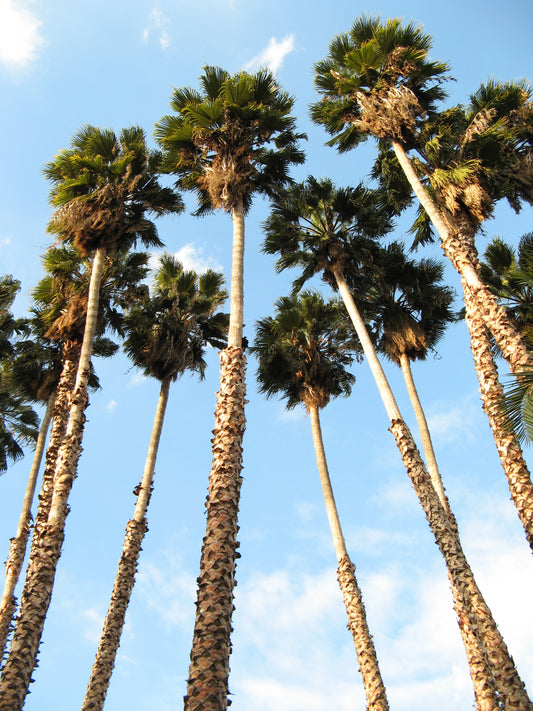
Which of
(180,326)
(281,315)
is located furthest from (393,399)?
(180,326)

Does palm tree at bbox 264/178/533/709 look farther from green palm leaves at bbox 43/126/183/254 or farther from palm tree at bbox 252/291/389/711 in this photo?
green palm leaves at bbox 43/126/183/254

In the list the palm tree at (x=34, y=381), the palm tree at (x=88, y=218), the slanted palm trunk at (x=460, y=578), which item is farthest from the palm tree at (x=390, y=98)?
the palm tree at (x=34, y=381)

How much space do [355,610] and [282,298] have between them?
9.48m

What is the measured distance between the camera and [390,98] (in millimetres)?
13305

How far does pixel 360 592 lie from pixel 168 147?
11515mm

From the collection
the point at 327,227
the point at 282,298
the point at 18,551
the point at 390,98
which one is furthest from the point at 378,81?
the point at 18,551

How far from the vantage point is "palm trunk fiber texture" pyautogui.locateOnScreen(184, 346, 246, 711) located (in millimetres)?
5336

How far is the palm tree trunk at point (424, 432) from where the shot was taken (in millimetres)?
12602

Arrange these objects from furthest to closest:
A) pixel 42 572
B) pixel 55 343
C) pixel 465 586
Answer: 1. pixel 55 343
2. pixel 42 572
3. pixel 465 586

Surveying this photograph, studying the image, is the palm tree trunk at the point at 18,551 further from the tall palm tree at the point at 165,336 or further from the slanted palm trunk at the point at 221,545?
the slanted palm trunk at the point at 221,545

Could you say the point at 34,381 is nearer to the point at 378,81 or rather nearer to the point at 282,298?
the point at 282,298

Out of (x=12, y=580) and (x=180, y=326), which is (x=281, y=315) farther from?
(x=12, y=580)

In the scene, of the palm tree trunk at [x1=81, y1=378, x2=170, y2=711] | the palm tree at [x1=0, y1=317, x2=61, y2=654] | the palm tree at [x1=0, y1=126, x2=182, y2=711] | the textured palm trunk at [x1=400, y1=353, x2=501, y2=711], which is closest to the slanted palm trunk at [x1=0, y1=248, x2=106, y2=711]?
the palm tree at [x1=0, y1=126, x2=182, y2=711]

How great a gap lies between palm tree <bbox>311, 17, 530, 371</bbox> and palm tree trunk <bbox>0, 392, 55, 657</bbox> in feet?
41.5
